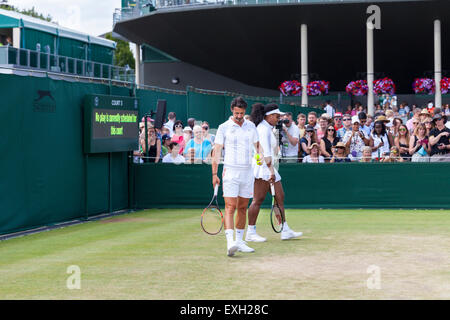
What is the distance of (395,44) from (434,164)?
1020 inches

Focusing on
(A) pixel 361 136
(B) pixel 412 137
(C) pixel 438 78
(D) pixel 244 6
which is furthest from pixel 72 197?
(C) pixel 438 78

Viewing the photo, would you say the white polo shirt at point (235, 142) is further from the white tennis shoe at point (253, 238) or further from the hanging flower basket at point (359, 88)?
the hanging flower basket at point (359, 88)

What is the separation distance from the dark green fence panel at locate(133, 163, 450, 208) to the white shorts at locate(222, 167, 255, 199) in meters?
6.97

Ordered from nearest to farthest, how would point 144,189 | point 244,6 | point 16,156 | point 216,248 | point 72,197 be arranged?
point 216,248 → point 16,156 → point 72,197 → point 144,189 → point 244,6

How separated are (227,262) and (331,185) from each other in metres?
8.22

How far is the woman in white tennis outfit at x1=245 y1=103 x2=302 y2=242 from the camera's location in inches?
440

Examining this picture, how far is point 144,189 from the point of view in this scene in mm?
17906

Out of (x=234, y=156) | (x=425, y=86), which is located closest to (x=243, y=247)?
(x=234, y=156)

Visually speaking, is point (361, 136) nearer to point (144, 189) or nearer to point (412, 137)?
point (412, 137)

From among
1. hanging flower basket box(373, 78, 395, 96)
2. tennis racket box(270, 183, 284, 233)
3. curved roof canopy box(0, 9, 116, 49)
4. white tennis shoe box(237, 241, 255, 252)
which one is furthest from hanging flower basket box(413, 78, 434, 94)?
white tennis shoe box(237, 241, 255, 252)

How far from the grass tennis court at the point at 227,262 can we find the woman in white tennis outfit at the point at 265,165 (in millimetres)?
449

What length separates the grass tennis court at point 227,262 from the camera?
757 centimetres

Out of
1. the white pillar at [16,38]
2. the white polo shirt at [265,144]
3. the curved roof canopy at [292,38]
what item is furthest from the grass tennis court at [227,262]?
the curved roof canopy at [292,38]
